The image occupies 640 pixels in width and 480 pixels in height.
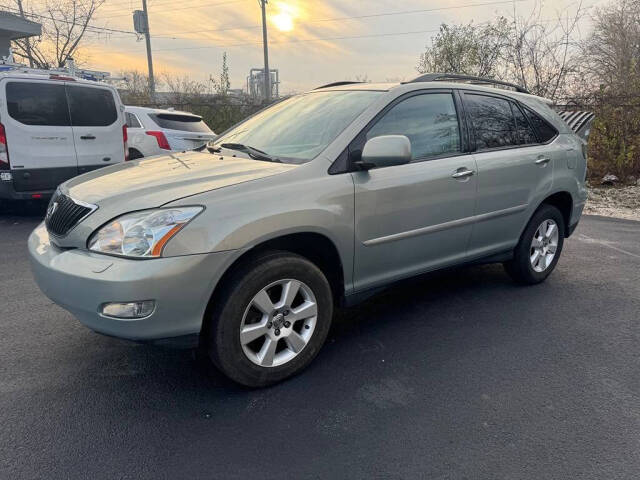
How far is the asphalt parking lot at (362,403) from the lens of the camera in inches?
85.7

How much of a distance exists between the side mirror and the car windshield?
1.00 ft

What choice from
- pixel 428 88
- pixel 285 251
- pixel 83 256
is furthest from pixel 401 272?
pixel 83 256

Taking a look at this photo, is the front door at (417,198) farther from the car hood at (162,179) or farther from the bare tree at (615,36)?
the bare tree at (615,36)

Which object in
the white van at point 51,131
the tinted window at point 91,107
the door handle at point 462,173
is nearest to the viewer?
the door handle at point 462,173

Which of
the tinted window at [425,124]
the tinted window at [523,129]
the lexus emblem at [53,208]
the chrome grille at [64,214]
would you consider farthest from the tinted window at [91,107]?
the tinted window at [523,129]

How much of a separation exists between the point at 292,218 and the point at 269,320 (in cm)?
58

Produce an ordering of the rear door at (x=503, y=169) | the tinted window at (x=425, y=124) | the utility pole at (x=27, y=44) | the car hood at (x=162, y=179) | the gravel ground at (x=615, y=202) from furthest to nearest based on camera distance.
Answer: the utility pole at (x=27, y=44) < the gravel ground at (x=615, y=202) < the rear door at (x=503, y=169) < the tinted window at (x=425, y=124) < the car hood at (x=162, y=179)

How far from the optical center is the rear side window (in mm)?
9141

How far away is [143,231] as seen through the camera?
2.36 meters

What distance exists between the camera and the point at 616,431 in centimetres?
242

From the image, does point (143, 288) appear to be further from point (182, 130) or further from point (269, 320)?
point (182, 130)

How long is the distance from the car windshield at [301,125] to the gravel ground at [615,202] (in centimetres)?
662

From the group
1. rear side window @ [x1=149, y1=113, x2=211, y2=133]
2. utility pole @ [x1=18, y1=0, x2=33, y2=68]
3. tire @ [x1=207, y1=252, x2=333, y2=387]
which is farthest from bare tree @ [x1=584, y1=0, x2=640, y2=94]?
utility pole @ [x1=18, y1=0, x2=33, y2=68]

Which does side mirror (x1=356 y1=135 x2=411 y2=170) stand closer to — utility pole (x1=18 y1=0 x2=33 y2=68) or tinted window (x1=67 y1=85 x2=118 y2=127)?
tinted window (x1=67 y1=85 x2=118 y2=127)
